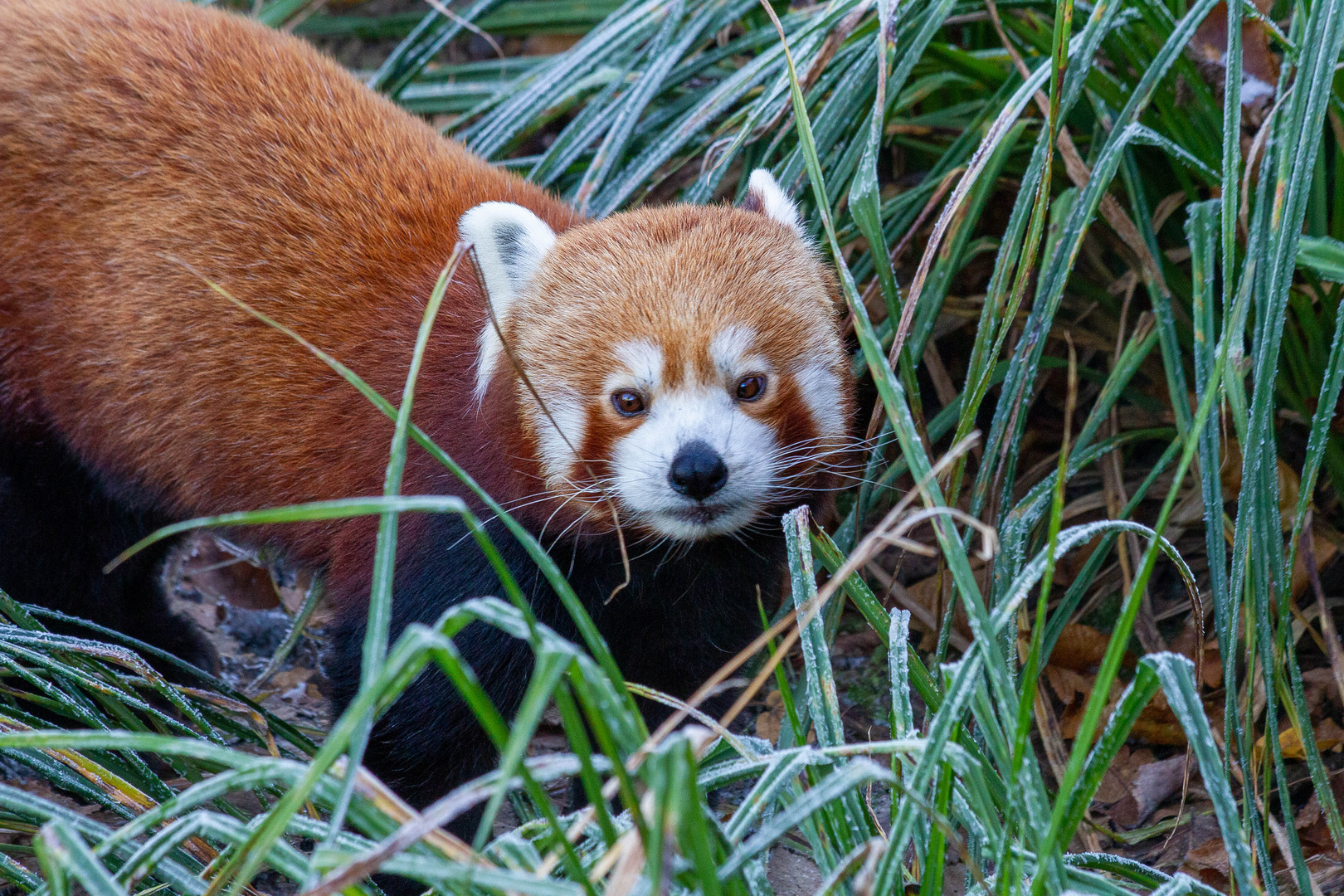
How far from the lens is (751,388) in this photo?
7.91ft

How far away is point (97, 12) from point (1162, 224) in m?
2.75

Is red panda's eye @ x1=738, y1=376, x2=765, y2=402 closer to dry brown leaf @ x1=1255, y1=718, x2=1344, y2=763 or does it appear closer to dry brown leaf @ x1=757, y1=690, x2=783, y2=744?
dry brown leaf @ x1=757, y1=690, x2=783, y2=744

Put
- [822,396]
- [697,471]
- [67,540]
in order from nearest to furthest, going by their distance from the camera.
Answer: [697,471] < [822,396] < [67,540]

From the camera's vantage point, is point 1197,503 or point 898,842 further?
point 1197,503

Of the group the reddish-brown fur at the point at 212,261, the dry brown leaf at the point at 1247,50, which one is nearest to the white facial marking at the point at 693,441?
the reddish-brown fur at the point at 212,261

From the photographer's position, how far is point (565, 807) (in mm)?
3080

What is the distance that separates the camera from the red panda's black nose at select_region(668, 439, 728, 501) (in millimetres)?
2230

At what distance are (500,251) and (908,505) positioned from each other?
3.96 ft

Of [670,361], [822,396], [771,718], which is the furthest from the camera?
[771,718]

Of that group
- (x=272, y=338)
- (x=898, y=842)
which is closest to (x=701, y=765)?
(x=898, y=842)

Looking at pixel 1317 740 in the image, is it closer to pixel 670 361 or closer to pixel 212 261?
pixel 670 361

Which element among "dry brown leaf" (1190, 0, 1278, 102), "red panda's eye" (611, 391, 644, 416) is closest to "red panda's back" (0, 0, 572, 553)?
"red panda's eye" (611, 391, 644, 416)

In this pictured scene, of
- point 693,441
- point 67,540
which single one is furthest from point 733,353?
point 67,540

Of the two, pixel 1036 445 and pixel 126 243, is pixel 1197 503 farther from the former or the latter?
pixel 126 243
